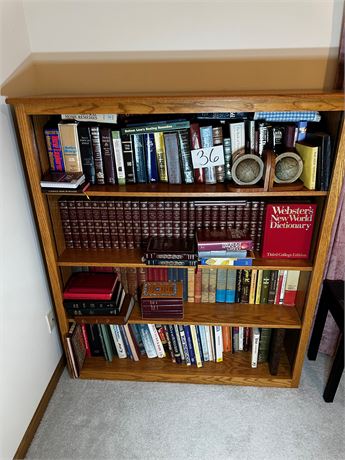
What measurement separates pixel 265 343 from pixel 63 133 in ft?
4.57

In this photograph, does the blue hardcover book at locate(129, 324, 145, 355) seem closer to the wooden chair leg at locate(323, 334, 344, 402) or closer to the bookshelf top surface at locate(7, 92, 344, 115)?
the wooden chair leg at locate(323, 334, 344, 402)

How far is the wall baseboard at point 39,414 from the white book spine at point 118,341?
320 mm

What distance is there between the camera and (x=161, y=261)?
160 centimetres

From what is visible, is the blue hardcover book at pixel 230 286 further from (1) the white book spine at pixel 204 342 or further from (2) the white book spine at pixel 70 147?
(2) the white book spine at pixel 70 147

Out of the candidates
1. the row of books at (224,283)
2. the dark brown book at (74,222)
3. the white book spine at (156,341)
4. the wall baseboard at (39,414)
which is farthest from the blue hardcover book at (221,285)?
the wall baseboard at (39,414)

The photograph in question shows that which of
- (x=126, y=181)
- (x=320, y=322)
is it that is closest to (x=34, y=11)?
(x=126, y=181)

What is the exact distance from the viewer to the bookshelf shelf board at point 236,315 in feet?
5.72

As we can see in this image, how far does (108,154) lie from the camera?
1.52m

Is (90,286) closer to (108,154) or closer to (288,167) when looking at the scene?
(108,154)

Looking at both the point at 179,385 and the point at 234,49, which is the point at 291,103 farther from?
the point at 179,385

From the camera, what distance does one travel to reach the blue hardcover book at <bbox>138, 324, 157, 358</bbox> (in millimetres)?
1896

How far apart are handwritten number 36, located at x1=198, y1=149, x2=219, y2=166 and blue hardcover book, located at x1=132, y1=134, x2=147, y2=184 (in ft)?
0.79

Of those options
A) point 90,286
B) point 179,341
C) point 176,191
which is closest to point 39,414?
point 90,286

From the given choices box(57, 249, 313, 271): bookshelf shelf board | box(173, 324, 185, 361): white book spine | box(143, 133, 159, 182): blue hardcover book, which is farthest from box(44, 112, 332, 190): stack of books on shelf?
box(173, 324, 185, 361): white book spine
